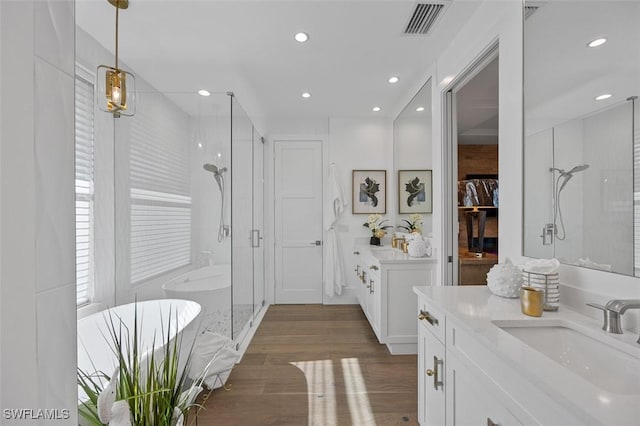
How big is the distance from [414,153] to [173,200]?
2478mm

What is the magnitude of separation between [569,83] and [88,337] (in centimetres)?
306

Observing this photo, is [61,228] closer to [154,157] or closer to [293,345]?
[154,157]

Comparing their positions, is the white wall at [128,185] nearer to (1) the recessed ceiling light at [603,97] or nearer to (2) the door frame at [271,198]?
(2) the door frame at [271,198]

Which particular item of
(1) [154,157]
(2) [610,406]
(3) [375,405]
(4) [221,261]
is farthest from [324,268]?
(2) [610,406]

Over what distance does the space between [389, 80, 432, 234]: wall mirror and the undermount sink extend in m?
1.89

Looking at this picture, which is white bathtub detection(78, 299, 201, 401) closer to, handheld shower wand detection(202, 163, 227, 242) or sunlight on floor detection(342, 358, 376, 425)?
handheld shower wand detection(202, 163, 227, 242)

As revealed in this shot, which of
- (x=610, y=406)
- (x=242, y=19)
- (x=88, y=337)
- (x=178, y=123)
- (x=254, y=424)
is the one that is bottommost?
(x=254, y=424)

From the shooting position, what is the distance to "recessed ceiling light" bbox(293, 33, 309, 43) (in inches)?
84.5

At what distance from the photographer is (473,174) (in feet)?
11.5

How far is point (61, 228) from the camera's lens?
0.50 meters

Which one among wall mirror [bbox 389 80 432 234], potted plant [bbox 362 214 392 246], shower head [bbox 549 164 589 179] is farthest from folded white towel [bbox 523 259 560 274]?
potted plant [bbox 362 214 392 246]

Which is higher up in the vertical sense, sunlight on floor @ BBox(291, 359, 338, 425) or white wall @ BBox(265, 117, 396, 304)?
white wall @ BBox(265, 117, 396, 304)

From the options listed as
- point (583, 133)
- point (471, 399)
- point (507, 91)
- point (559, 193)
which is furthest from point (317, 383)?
point (507, 91)

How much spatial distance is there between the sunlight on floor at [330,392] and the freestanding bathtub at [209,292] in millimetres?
722
